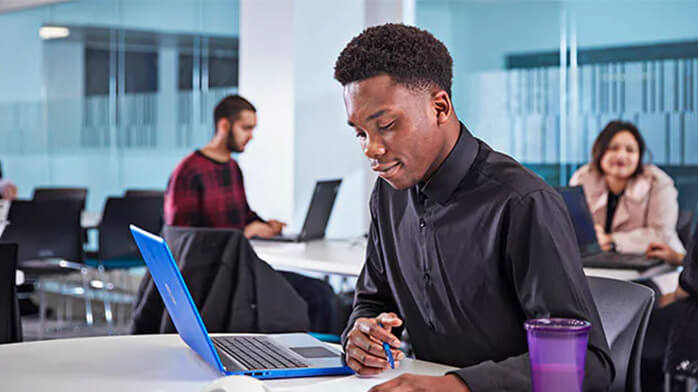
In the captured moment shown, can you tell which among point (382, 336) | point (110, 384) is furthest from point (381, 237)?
point (110, 384)

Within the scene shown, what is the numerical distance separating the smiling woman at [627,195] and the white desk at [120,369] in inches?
96.1

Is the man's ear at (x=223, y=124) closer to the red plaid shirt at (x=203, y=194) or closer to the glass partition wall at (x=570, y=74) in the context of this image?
the red plaid shirt at (x=203, y=194)

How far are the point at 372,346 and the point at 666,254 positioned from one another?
2089mm

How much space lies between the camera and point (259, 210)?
17.1ft

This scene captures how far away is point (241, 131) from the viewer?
386cm

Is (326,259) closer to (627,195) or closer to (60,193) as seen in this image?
(627,195)

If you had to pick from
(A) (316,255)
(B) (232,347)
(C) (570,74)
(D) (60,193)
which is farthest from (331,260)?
(D) (60,193)

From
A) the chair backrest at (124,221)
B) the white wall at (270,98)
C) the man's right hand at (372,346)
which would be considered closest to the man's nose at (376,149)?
the man's right hand at (372,346)

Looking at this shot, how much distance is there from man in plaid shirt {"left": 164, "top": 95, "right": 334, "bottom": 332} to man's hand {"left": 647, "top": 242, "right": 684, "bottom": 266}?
4.57 feet

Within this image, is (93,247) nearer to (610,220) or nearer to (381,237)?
(610,220)

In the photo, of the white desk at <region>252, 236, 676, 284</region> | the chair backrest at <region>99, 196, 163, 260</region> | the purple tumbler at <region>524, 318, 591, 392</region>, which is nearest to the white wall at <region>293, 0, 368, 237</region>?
the chair backrest at <region>99, 196, 163, 260</region>

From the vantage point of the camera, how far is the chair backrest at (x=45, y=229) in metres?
4.83

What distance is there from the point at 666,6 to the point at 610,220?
164 cm

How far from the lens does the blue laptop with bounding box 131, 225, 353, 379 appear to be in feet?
4.43
